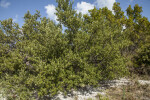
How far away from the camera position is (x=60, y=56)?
8789mm

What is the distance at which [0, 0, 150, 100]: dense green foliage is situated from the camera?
7.68 m

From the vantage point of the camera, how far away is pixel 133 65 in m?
13.8

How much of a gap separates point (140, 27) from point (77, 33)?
57.3ft

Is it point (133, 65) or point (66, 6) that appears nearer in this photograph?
point (66, 6)

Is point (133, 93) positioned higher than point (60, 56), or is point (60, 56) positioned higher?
point (60, 56)

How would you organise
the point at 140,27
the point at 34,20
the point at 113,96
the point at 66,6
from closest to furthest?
the point at 113,96 → the point at 66,6 → the point at 34,20 → the point at 140,27

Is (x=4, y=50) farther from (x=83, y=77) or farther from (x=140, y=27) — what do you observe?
(x=140, y=27)

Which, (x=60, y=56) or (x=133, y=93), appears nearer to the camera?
(x=133, y=93)

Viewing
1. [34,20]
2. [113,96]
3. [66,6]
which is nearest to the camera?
[113,96]

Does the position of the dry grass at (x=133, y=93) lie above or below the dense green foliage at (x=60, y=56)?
below

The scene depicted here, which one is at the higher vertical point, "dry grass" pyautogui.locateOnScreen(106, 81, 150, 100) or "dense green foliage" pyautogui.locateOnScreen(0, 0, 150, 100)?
"dense green foliage" pyautogui.locateOnScreen(0, 0, 150, 100)

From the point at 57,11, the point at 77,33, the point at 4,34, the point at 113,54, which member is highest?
the point at 57,11

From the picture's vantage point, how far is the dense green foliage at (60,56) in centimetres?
768

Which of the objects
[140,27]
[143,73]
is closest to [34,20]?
[143,73]
